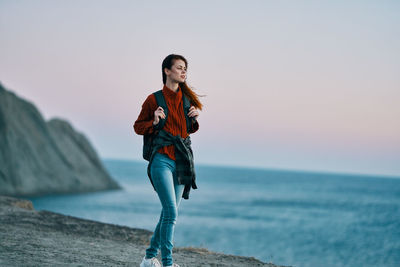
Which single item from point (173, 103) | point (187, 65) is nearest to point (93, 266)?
point (173, 103)

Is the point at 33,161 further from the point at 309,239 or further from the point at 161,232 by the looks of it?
the point at 161,232

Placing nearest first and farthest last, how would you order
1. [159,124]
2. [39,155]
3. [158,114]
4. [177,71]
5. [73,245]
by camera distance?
[158,114] < [159,124] < [177,71] < [73,245] < [39,155]

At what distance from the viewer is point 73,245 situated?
6.76 m

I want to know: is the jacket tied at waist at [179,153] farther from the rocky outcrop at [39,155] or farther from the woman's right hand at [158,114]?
the rocky outcrop at [39,155]

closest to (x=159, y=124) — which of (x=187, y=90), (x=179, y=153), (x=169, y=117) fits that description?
(x=169, y=117)

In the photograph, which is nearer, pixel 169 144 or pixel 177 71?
pixel 169 144

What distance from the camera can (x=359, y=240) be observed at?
26547mm

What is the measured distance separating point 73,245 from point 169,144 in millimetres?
3163

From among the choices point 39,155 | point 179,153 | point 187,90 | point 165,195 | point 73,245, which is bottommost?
point 73,245

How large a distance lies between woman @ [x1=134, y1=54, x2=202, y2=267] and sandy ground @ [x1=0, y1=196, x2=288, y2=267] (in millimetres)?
1516

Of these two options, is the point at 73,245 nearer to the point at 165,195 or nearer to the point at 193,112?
the point at 165,195

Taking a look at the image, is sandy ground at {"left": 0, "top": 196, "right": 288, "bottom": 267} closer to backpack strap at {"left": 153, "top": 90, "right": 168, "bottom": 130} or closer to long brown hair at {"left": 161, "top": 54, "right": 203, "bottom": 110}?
backpack strap at {"left": 153, "top": 90, "right": 168, "bottom": 130}

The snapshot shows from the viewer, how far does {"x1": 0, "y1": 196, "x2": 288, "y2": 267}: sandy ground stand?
5.68 metres

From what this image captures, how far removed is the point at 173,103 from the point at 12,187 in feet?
118
